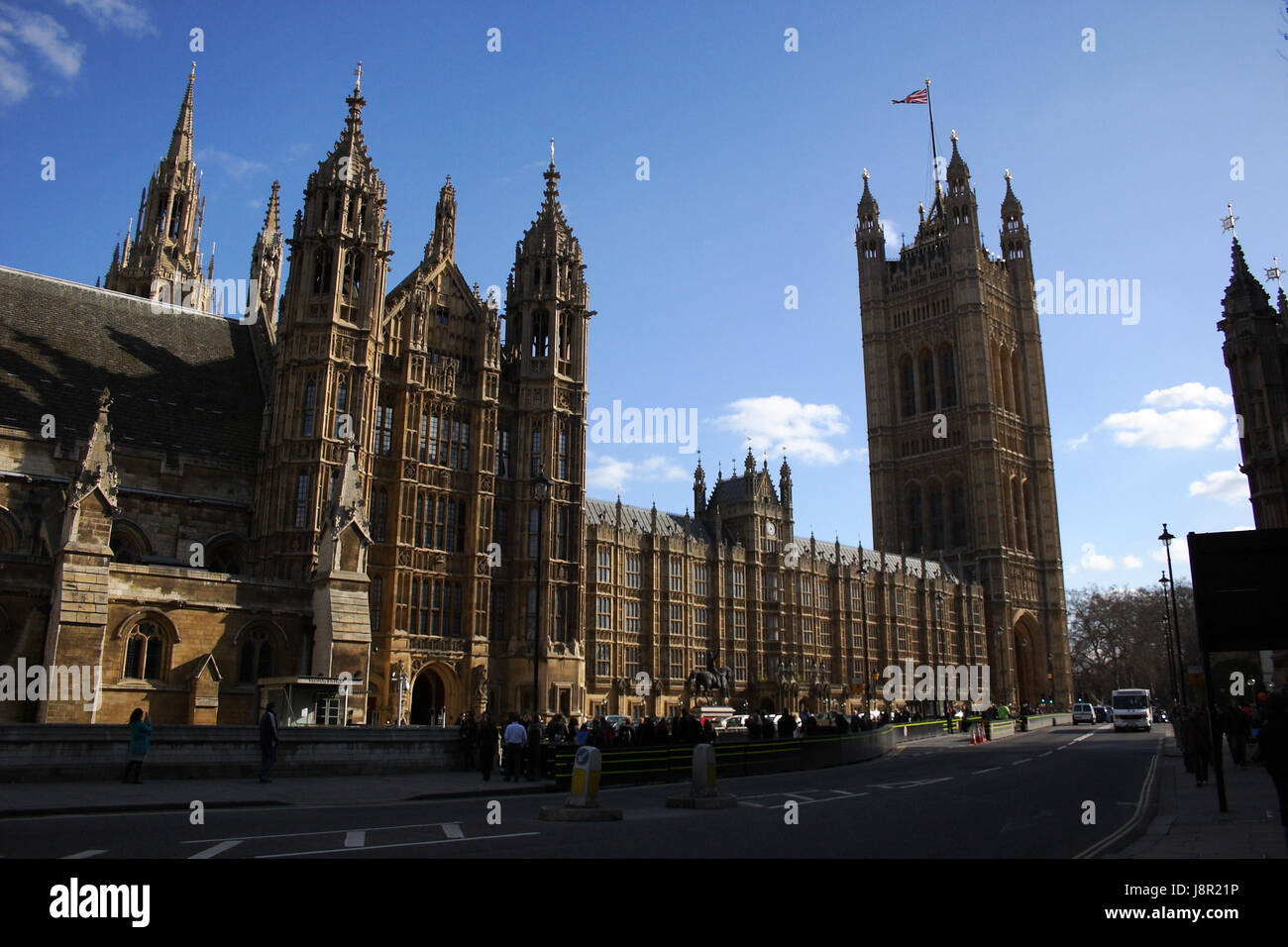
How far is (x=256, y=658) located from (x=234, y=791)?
50.9 ft

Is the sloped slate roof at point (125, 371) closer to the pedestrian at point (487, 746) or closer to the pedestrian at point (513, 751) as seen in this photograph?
the pedestrian at point (487, 746)

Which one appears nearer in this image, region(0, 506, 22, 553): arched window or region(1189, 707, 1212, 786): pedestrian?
region(1189, 707, 1212, 786): pedestrian

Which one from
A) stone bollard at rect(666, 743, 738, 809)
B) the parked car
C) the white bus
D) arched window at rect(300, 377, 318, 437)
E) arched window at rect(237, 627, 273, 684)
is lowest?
the parked car

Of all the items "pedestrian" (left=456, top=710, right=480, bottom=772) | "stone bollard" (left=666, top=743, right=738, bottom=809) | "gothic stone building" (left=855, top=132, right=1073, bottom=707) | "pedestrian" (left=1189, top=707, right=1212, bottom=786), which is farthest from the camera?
"gothic stone building" (left=855, top=132, right=1073, bottom=707)

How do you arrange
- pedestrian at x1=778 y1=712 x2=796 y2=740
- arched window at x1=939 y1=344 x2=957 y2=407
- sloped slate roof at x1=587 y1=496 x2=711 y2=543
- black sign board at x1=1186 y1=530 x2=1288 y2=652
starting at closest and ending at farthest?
1. black sign board at x1=1186 y1=530 x2=1288 y2=652
2. pedestrian at x1=778 y1=712 x2=796 y2=740
3. sloped slate roof at x1=587 y1=496 x2=711 y2=543
4. arched window at x1=939 y1=344 x2=957 y2=407

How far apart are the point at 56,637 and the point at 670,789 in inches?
754

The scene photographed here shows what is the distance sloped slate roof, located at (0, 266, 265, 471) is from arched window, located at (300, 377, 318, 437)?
3.60m

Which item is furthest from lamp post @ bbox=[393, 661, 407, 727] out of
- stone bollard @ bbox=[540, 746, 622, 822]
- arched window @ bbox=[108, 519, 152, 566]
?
stone bollard @ bbox=[540, 746, 622, 822]

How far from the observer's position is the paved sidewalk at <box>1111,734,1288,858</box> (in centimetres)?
1122

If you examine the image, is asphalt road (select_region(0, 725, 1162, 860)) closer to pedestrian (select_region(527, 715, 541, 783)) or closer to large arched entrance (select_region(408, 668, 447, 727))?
pedestrian (select_region(527, 715, 541, 783))

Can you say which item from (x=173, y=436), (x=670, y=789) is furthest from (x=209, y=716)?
(x=670, y=789)

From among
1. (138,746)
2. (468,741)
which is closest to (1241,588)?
(468,741)

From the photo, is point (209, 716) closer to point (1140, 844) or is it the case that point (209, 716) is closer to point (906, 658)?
point (1140, 844)
